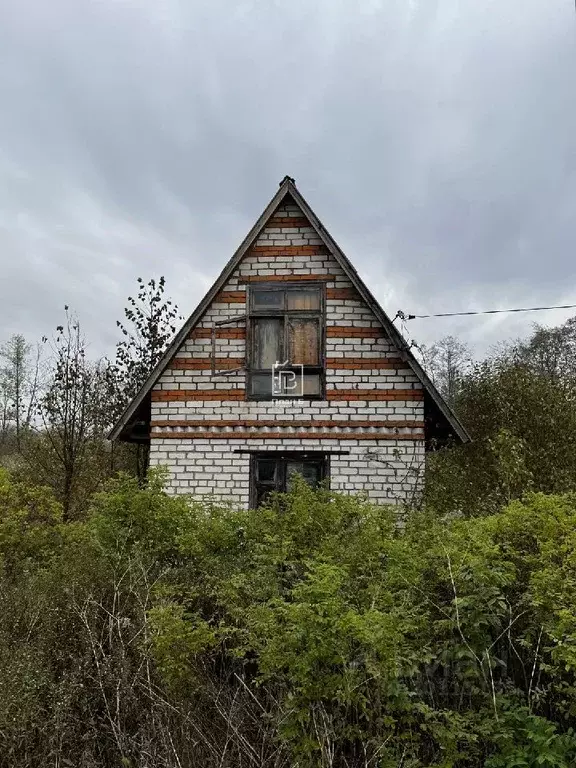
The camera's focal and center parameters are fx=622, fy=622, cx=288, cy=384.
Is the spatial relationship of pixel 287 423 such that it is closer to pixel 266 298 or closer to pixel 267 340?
pixel 267 340

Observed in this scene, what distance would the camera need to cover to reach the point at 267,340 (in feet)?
34.9

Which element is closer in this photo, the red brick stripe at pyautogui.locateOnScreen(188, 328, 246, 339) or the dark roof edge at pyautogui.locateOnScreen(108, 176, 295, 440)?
the dark roof edge at pyautogui.locateOnScreen(108, 176, 295, 440)

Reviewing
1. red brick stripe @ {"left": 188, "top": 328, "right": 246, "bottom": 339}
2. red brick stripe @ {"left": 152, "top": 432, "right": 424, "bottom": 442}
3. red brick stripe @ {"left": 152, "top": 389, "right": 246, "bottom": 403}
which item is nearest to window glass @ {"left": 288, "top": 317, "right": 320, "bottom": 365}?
red brick stripe @ {"left": 188, "top": 328, "right": 246, "bottom": 339}

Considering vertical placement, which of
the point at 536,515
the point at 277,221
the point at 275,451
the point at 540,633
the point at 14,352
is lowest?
the point at 540,633

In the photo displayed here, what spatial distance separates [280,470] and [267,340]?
222 cm

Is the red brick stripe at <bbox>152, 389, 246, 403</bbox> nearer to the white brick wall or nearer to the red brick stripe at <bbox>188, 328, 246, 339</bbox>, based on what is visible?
the white brick wall

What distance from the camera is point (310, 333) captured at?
10586 mm

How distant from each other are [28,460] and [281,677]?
11.6 metres

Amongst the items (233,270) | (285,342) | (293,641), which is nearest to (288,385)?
(285,342)

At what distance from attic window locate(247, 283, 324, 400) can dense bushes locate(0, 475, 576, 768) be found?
4.11 m

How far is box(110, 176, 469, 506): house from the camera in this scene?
1009 cm

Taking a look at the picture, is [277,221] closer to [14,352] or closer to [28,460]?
[28,460]

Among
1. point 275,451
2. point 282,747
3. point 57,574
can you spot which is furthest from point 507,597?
point 275,451

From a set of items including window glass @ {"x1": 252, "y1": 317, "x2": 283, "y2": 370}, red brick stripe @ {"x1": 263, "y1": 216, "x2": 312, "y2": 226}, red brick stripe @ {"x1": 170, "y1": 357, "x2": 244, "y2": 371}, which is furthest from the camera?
red brick stripe @ {"x1": 263, "y1": 216, "x2": 312, "y2": 226}
